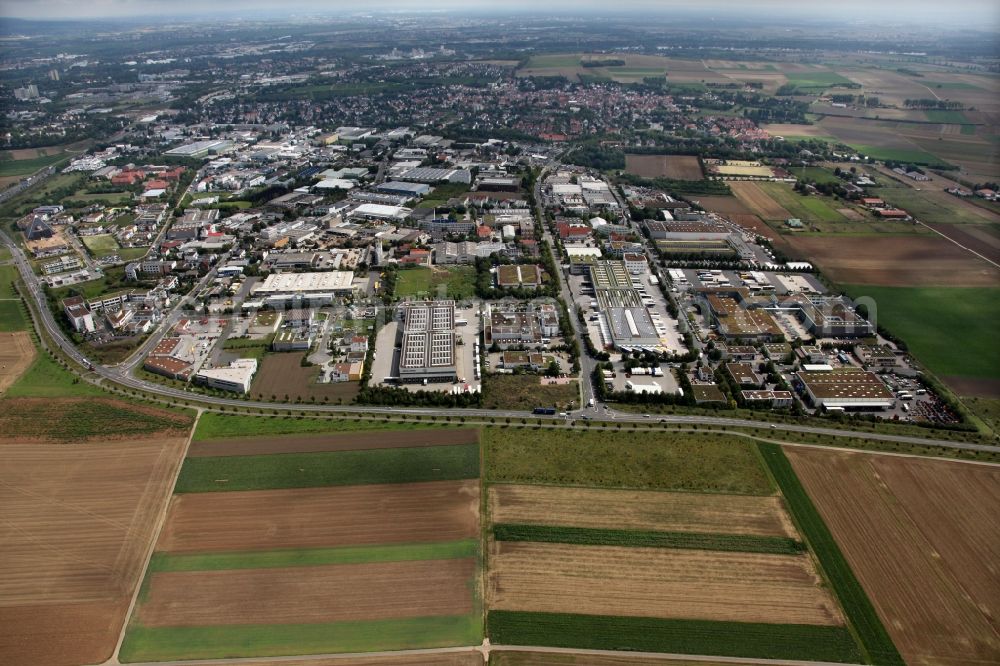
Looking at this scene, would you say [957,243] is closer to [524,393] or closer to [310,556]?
[524,393]

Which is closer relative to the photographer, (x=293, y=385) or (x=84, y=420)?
(x=84, y=420)

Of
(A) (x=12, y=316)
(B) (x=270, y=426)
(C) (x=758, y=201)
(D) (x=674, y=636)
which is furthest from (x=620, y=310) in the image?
(A) (x=12, y=316)

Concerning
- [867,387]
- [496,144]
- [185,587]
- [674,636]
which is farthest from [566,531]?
[496,144]

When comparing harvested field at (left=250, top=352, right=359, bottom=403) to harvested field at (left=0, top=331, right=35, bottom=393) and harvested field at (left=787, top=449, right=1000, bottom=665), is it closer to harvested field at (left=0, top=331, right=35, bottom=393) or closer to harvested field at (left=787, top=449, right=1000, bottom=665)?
harvested field at (left=0, top=331, right=35, bottom=393)

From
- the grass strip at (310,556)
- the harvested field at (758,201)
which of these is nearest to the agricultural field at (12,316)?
the grass strip at (310,556)

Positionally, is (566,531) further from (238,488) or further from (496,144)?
(496,144)
